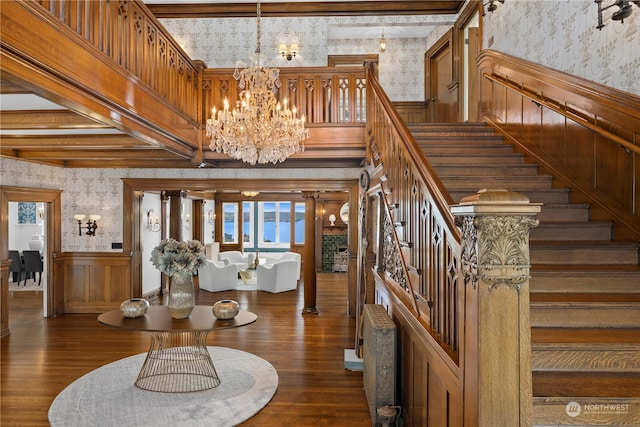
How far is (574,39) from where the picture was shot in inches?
164

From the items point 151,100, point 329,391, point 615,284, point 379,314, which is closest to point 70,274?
point 151,100

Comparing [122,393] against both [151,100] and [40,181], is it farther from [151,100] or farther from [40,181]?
[40,181]

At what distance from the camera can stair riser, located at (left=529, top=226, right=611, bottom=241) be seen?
11.2 feet

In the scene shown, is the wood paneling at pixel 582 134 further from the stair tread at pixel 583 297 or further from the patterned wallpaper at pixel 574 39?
the stair tread at pixel 583 297

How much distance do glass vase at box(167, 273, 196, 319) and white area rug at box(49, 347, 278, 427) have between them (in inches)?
31.7

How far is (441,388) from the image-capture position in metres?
2.30

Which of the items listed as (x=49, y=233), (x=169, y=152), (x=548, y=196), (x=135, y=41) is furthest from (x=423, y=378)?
(x=49, y=233)

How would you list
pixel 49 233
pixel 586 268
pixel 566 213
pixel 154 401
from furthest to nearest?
pixel 49 233, pixel 154 401, pixel 566 213, pixel 586 268

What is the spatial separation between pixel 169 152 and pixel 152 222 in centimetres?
448

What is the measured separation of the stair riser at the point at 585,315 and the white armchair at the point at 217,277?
856 centimetres

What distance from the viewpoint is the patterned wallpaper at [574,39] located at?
3387 mm

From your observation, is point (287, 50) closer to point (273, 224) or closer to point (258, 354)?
point (258, 354)

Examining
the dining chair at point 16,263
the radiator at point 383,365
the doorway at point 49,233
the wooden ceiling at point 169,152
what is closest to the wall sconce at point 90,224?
the doorway at point 49,233

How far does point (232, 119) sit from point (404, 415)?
10.9 feet
